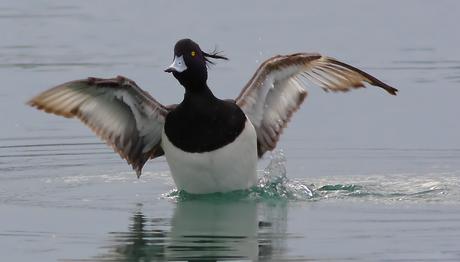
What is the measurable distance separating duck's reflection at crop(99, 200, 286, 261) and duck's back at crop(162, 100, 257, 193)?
0.20 meters

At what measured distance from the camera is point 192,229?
12047mm

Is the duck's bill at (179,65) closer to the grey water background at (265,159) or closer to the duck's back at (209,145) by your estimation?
the duck's back at (209,145)

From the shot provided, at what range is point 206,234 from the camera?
11.8 metres

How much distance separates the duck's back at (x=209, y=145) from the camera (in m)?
13.0

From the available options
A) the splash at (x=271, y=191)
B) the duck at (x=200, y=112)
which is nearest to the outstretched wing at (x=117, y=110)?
the duck at (x=200, y=112)

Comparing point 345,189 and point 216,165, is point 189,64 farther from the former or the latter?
point 345,189

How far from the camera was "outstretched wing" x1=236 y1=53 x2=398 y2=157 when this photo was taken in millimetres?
13398

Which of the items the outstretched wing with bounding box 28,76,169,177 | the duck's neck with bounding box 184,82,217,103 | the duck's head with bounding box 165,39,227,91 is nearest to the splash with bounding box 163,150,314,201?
the outstretched wing with bounding box 28,76,169,177

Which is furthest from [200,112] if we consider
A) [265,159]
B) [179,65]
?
[265,159]

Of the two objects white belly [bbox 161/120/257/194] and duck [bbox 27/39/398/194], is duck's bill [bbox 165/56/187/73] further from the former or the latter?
white belly [bbox 161/120/257/194]

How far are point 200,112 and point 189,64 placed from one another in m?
0.43

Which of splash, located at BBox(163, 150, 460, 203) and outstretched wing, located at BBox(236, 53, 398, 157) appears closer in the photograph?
splash, located at BBox(163, 150, 460, 203)

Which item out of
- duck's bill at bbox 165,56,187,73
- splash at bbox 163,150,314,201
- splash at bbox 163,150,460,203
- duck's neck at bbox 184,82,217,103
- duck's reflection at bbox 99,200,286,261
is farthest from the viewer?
splash at bbox 163,150,314,201

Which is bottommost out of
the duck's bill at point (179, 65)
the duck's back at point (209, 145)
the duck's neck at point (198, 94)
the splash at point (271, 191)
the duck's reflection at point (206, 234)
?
the duck's reflection at point (206, 234)
